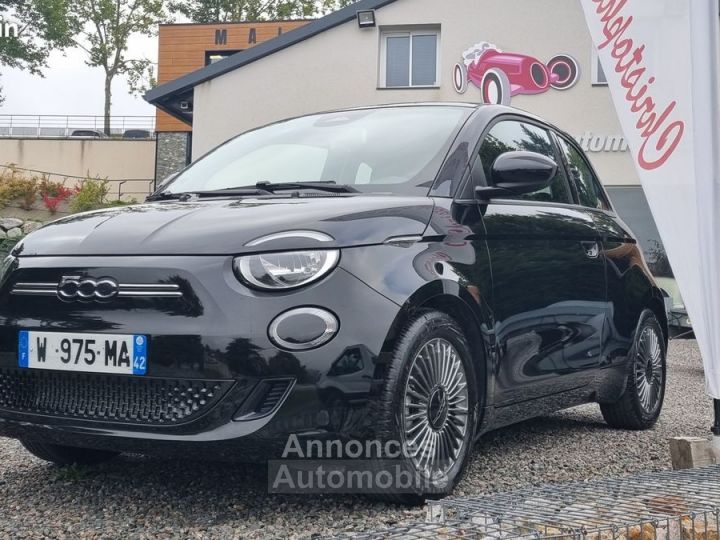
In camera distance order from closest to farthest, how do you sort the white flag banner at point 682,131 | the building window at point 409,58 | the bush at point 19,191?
the white flag banner at point 682,131, the building window at point 409,58, the bush at point 19,191

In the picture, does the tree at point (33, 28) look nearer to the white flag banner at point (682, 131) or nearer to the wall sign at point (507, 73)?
the wall sign at point (507, 73)

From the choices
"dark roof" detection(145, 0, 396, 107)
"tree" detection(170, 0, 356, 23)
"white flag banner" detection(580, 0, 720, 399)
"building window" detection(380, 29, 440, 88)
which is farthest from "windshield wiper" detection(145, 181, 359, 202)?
"tree" detection(170, 0, 356, 23)

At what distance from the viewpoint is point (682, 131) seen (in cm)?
380

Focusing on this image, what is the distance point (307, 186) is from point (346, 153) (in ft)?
1.17

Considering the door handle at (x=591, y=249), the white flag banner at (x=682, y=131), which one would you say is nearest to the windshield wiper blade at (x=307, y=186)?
the white flag banner at (x=682, y=131)

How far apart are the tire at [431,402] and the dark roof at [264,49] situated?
1586 cm

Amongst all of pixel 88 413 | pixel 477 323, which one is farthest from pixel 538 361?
pixel 88 413

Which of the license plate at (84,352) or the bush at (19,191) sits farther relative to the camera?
the bush at (19,191)

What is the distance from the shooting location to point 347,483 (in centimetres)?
310

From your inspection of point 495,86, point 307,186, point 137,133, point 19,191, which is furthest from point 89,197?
point 307,186

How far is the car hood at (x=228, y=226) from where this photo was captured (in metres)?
2.99

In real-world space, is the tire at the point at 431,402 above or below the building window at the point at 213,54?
below

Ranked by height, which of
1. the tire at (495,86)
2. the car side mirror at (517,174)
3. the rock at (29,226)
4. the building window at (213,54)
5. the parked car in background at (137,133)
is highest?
the building window at (213,54)

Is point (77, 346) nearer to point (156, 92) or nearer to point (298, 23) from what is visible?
point (156, 92)
